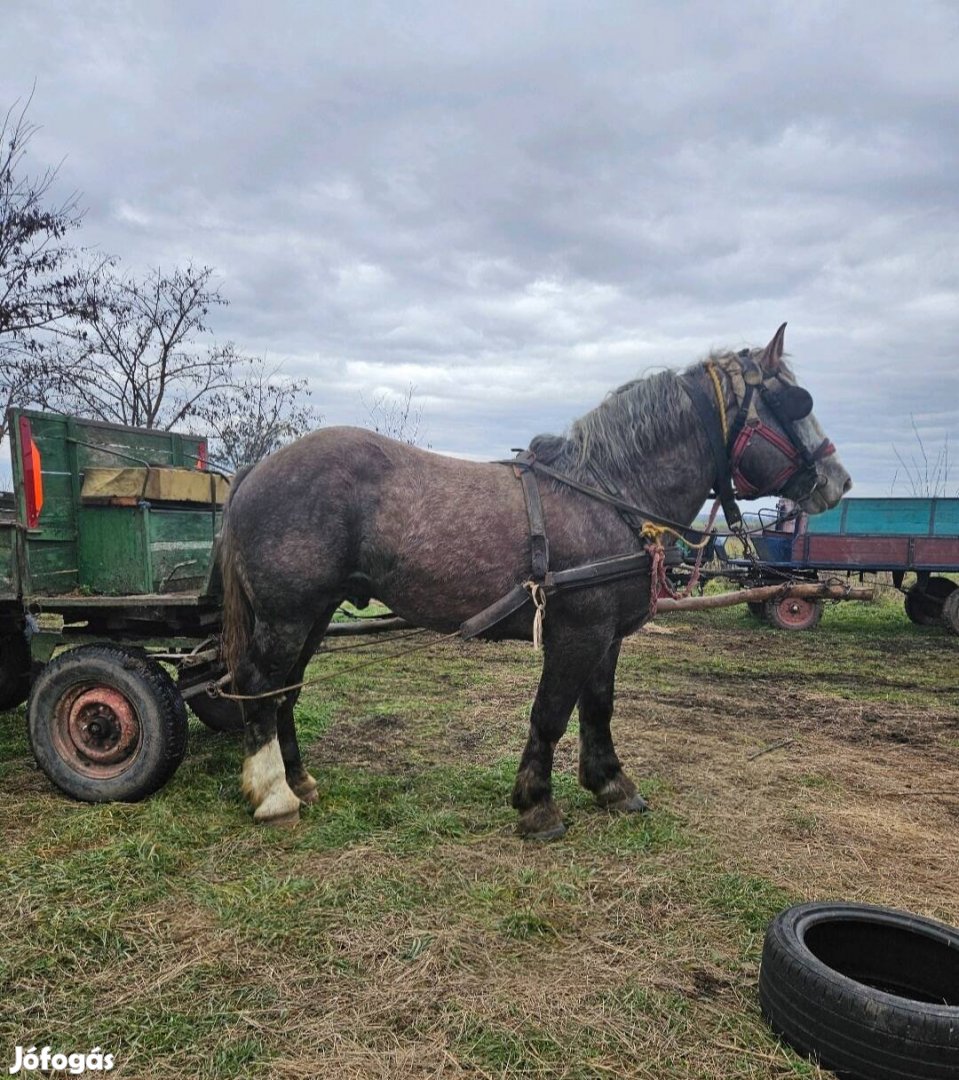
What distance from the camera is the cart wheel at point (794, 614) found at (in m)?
11.8

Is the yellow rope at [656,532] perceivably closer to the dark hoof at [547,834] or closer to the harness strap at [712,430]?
the harness strap at [712,430]

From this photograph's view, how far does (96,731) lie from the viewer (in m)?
3.87

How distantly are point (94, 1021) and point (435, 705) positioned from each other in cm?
400

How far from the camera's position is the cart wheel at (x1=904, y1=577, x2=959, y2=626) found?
1191cm

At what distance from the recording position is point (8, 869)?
9.84 ft

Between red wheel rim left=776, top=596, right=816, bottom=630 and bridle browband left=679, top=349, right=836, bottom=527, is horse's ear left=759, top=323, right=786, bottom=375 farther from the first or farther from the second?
red wheel rim left=776, top=596, right=816, bottom=630

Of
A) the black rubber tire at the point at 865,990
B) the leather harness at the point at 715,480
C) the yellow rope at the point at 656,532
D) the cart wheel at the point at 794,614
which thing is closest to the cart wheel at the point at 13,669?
the leather harness at the point at 715,480

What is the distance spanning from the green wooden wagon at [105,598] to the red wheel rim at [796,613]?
10.0 metres

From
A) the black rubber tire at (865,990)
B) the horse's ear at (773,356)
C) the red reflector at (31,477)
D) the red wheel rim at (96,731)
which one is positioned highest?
the horse's ear at (773,356)

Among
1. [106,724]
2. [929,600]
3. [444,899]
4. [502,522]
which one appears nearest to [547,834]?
[444,899]

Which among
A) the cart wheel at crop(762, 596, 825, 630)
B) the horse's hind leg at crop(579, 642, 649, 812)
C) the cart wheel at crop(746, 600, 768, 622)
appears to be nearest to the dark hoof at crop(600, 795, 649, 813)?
the horse's hind leg at crop(579, 642, 649, 812)

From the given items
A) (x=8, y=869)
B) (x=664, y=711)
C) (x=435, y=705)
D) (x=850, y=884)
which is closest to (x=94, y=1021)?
(x=8, y=869)

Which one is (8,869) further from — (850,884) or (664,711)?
(664,711)

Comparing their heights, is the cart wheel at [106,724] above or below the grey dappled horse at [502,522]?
below
